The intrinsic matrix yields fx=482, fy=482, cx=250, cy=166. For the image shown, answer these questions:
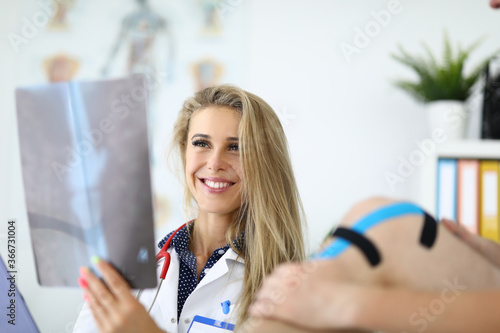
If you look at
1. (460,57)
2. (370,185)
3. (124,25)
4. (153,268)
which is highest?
(124,25)

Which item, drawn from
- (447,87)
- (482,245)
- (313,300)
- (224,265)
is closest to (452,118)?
(447,87)

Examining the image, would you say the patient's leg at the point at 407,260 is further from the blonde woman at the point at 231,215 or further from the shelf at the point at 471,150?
the shelf at the point at 471,150

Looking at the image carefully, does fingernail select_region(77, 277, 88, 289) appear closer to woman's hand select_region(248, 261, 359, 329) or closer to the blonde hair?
woman's hand select_region(248, 261, 359, 329)

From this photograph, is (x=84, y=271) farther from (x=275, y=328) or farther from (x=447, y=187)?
(x=447, y=187)

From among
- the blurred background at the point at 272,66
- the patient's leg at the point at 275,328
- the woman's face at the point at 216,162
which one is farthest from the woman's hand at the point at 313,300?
the blurred background at the point at 272,66

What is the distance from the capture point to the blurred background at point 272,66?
6.58ft

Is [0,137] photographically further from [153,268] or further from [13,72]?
[153,268]

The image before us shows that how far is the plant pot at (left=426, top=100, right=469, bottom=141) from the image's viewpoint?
1700mm

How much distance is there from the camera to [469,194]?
1620 mm

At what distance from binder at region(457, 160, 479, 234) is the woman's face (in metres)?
0.80

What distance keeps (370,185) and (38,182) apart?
1.46m

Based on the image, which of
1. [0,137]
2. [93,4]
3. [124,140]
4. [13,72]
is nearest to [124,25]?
[93,4]

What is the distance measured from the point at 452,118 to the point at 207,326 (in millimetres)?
1129

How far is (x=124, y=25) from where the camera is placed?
7.01 feet
